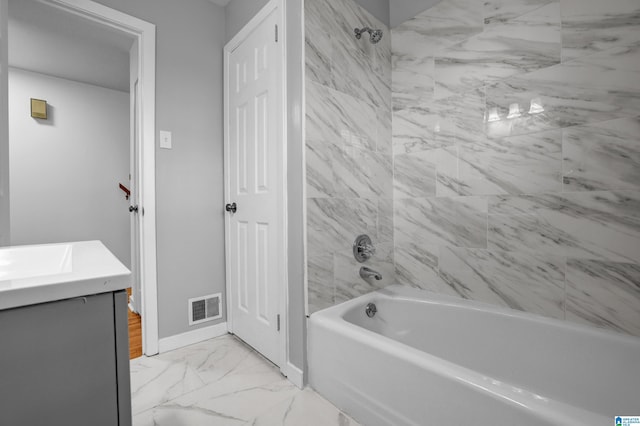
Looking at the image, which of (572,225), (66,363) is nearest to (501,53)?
(572,225)

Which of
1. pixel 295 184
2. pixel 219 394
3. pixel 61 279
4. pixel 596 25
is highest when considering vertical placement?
pixel 596 25

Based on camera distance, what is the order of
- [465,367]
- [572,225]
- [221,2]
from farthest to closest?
[221,2], [572,225], [465,367]

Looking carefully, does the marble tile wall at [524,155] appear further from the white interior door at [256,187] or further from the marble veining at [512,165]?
the white interior door at [256,187]

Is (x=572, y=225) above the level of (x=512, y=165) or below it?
below

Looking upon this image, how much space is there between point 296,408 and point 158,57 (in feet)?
7.07

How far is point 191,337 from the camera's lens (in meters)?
1.92

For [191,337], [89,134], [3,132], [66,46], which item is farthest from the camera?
[89,134]

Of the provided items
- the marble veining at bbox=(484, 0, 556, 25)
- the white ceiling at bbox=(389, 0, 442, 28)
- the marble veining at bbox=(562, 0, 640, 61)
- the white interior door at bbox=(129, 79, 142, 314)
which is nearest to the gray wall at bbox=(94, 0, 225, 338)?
the white interior door at bbox=(129, 79, 142, 314)

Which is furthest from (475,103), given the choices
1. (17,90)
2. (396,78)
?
(17,90)

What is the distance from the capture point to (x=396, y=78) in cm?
192

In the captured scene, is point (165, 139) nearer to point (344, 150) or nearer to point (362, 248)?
point (344, 150)

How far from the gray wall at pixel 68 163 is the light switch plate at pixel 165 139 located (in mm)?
2049

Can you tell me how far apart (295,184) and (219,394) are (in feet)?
3.63

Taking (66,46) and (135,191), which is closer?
(135,191)
